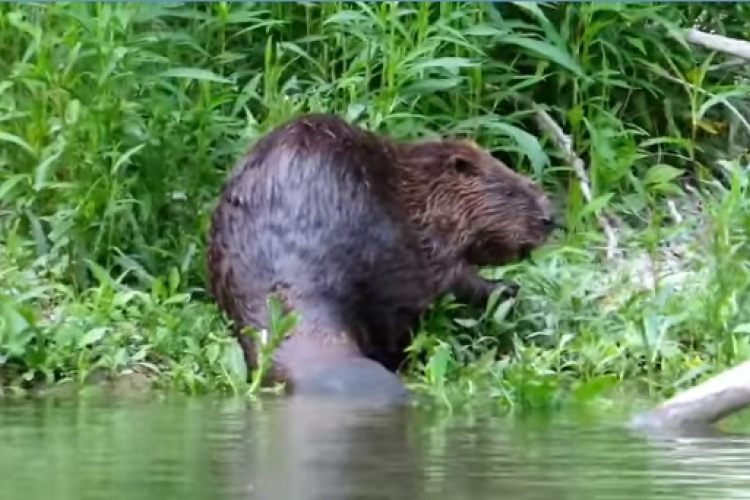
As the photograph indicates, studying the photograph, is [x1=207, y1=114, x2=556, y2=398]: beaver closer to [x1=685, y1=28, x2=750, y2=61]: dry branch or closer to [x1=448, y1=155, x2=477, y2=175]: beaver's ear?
[x1=448, y1=155, x2=477, y2=175]: beaver's ear

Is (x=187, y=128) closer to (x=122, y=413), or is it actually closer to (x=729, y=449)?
(x=122, y=413)

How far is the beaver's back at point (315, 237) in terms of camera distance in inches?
216

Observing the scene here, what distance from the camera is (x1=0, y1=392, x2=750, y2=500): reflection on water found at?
2791 millimetres

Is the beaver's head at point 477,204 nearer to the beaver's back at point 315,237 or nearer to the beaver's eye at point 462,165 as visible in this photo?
the beaver's eye at point 462,165

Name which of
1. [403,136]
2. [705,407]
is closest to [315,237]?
[403,136]

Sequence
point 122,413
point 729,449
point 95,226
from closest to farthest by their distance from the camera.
Result: point 729,449
point 122,413
point 95,226

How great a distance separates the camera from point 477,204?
6125 millimetres

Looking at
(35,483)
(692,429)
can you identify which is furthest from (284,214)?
(35,483)

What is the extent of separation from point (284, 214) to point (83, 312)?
63cm

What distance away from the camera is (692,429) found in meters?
3.73

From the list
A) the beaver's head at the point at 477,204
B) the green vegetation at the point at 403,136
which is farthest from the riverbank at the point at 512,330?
the beaver's head at the point at 477,204

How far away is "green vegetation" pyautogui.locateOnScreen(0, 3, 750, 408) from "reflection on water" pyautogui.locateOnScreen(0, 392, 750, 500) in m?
0.64

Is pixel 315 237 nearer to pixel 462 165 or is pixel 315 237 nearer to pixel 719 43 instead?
pixel 462 165

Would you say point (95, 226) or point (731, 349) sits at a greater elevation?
point (95, 226)
